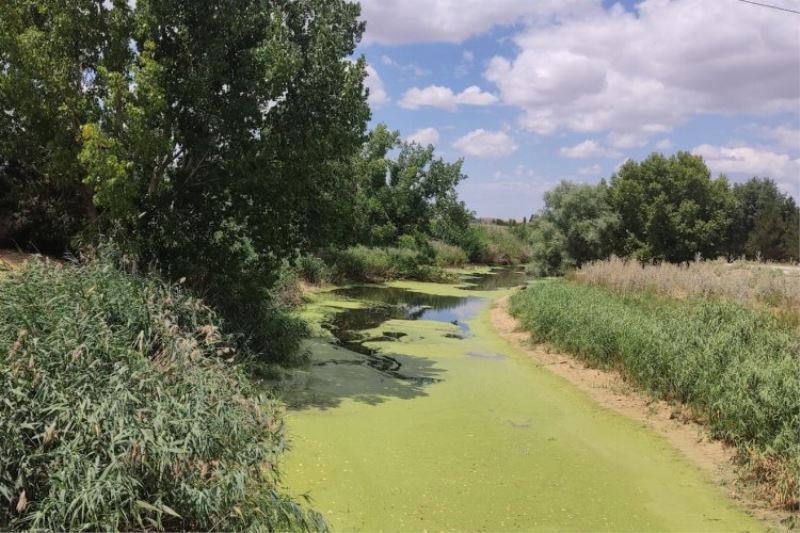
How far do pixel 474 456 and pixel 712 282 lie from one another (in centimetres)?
933

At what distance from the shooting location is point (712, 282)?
13.1 metres

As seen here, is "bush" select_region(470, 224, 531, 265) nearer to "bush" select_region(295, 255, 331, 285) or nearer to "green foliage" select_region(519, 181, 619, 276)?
"green foliage" select_region(519, 181, 619, 276)

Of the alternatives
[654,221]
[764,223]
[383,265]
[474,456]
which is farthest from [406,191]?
[474,456]

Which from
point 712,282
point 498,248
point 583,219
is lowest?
point 712,282

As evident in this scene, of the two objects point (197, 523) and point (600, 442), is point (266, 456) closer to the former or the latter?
point (197, 523)

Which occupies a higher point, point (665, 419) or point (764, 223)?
point (764, 223)

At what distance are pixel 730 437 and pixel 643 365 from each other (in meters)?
2.26

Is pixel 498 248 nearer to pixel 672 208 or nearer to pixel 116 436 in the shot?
pixel 672 208

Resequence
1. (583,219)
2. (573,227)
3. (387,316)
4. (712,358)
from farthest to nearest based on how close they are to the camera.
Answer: (583,219) < (573,227) < (387,316) < (712,358)

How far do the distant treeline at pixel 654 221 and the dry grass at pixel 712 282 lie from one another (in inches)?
480

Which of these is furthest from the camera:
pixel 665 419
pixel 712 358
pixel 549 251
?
pixel 549 251

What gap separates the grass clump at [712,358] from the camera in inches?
225

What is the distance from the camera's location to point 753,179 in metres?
38.2

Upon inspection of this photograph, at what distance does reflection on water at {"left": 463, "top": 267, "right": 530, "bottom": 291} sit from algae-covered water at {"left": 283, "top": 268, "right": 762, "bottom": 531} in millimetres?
16561
